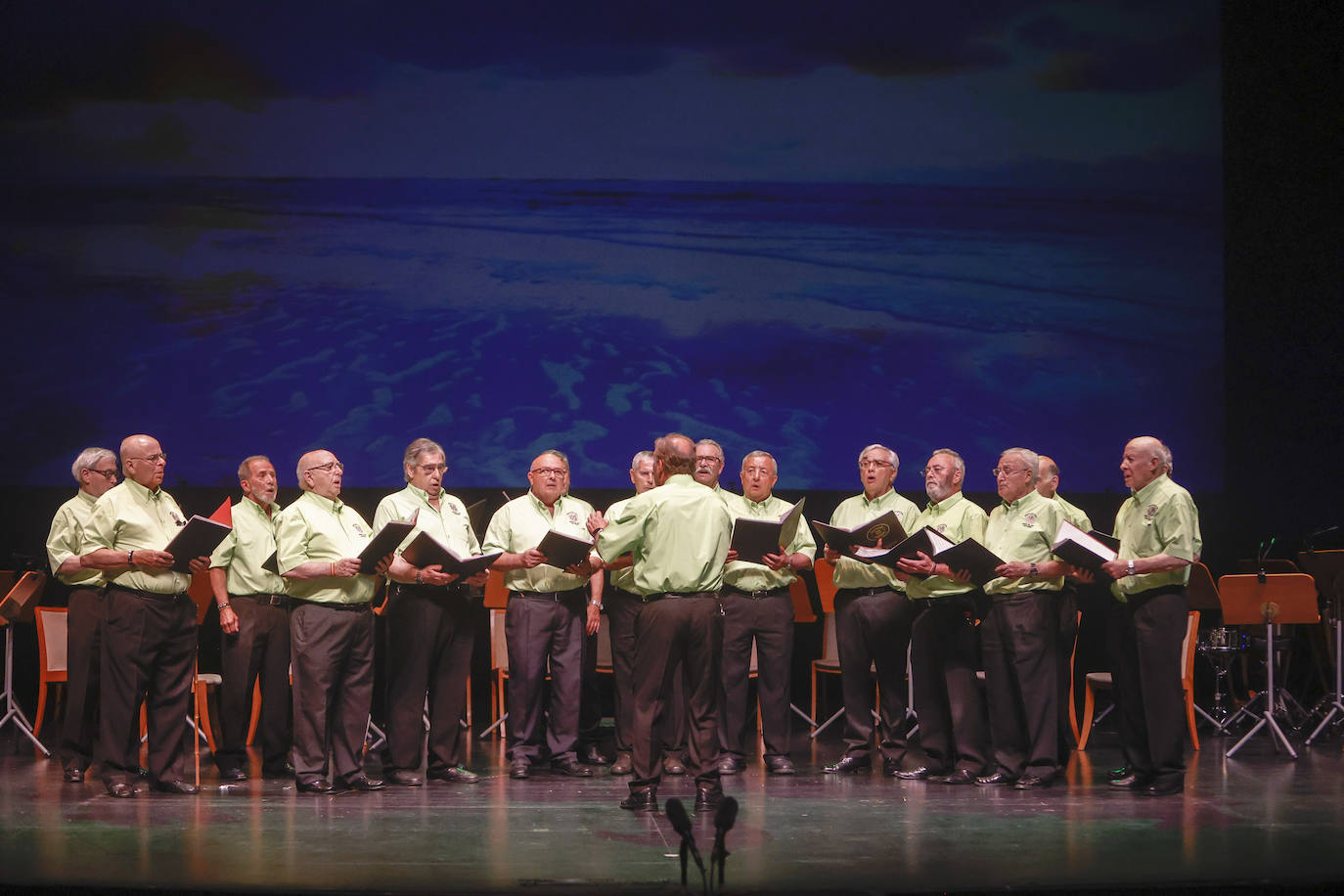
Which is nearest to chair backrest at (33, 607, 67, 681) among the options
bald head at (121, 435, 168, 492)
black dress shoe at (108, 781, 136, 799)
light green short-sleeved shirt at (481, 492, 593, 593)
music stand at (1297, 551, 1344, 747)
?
black dress shoe at (108, 781, 136, 799)

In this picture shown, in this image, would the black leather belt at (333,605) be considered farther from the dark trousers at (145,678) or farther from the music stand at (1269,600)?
the music stand at (1269,600)

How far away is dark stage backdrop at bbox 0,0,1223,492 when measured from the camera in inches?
324

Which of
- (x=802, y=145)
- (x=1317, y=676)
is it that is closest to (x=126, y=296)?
(x=802, y=145)

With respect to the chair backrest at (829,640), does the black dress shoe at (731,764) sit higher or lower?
lower

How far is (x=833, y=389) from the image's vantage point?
27.5 ft

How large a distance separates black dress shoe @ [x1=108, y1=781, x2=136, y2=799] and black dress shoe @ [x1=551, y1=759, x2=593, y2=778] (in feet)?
6.39

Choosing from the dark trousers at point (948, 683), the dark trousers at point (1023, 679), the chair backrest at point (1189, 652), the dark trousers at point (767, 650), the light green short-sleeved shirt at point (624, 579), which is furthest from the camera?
the chair backrest at point (1189, 652)

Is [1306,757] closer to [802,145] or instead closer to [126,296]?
[802,145]

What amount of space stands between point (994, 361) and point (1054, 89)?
2002mm

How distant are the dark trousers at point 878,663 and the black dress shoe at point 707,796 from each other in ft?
3.97

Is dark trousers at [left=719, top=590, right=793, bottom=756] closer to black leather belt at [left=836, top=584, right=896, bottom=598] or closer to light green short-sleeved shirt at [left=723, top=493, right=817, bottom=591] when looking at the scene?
light green short-sleeved shirt at [left=723, top=493, right=817, bottom=591]

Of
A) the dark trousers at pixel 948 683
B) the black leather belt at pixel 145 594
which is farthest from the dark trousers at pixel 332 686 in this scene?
the dark trousers at pixel 948 683

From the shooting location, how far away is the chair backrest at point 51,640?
6617mm

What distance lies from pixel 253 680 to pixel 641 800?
220 cm
